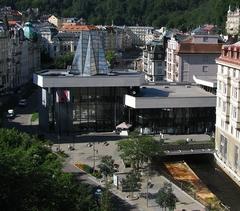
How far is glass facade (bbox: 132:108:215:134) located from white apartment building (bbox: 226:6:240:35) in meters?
72.8

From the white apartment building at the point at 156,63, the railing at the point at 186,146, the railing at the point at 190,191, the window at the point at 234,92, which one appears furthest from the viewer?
the white apartment building at the point at 156,63

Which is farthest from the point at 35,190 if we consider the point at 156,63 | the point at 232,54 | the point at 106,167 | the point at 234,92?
the point at 156,63

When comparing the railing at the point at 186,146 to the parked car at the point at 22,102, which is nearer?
the railing at the point at 186,146

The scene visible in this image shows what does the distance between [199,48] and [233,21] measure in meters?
59.3

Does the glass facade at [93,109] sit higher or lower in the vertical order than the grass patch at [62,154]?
higher

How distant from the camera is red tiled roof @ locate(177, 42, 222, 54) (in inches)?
3319

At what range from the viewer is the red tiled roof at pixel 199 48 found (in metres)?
84.3

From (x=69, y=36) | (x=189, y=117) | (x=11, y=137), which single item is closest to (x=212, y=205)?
(x=11, y=137)

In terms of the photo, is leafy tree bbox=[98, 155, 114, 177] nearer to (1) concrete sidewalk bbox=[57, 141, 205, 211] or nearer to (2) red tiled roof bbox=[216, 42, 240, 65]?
(1) concrete sidewalk bbox=[57, 141, 205, 211]

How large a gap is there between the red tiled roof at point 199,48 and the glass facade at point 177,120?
2044 centimetres

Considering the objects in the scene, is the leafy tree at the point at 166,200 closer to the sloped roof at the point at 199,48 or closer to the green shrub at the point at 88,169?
the green shrub at the point at 88,169

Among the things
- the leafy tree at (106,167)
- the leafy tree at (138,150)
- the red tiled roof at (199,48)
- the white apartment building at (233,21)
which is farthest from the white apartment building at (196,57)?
the white apartment building at (233,21)

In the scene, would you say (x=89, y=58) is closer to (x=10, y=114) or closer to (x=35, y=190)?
(x=10, y=114)

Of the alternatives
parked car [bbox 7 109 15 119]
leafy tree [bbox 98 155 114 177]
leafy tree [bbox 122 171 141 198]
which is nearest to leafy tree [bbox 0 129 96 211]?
leafy tree [bbox 122 171 141 198]
